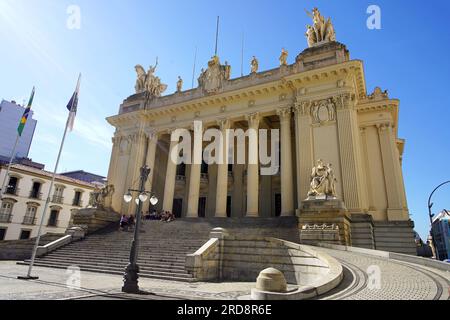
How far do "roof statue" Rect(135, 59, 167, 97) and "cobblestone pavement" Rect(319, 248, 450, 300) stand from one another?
24482 millimetres

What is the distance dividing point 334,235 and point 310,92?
34.5 feet

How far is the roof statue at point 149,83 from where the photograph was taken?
28.7m

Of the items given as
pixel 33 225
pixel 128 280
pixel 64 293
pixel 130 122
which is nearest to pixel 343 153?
pixel 128 280

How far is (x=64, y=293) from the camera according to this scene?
706cm

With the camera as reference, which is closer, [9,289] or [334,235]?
[9,289]

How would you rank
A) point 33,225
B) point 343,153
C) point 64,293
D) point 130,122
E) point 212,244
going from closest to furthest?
point 64,293
point 212,244
point 343,153
point 130,122
point 33,225

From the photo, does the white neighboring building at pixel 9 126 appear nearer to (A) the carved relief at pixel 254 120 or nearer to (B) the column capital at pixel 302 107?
(A) the carved relief at pixel 254 120

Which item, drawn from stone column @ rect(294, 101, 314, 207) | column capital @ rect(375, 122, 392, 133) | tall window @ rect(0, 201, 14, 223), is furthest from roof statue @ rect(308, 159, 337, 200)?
tall window @ rect(0, 201, 14, 223)

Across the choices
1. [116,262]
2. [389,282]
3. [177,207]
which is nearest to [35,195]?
[177,207]

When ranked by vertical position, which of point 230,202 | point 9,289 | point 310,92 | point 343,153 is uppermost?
point 310,92

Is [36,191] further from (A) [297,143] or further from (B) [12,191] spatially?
(A) [297,143]

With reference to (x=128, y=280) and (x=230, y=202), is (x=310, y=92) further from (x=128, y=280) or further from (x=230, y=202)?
(x=128, y=280)

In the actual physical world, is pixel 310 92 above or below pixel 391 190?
above
